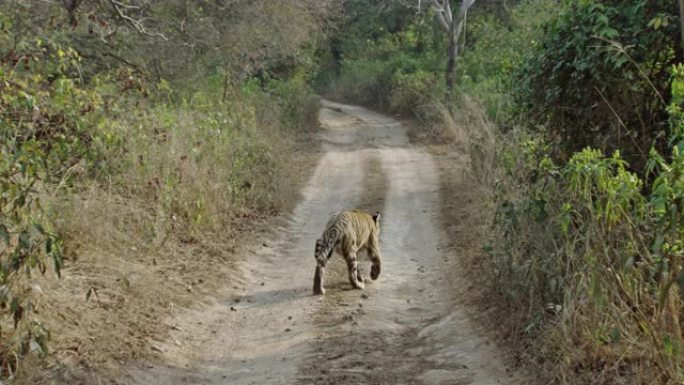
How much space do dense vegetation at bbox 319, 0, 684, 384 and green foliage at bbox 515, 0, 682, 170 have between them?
1 centimetres

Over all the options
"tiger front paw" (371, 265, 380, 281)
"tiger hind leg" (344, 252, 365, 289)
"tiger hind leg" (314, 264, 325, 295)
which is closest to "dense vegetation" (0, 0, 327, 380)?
"tiger hind leg" (314, 264, 325, 295)

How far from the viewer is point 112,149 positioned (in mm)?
9906

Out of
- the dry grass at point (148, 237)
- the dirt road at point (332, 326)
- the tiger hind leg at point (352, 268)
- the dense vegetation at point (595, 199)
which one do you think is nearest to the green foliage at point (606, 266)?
the dense vegetation at point (595, 199)

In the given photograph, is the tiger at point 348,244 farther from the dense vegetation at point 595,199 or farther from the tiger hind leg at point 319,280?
the dense vegetation at point 595,199

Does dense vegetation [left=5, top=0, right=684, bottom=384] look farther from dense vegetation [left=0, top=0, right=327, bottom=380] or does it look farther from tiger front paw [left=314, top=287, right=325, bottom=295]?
tiger front paw [left=314, top=287, right=325, bottom=295]

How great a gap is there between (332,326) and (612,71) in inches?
146

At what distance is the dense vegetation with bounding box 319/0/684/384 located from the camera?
484 centimetres

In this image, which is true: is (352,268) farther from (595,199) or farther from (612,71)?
(612,71)

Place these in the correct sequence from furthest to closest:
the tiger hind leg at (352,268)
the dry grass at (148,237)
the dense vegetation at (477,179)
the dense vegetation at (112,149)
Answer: the tiger hind leg at (352,268)
the dry grass at (148,237)
the dense vegetation at (112,149)
the dense vegetation at (477,179)

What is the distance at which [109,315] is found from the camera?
7277mm

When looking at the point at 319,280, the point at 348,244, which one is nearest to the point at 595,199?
the point at 348,244

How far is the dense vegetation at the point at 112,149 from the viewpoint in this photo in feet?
20.3

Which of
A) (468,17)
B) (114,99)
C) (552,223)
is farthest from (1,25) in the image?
(468,17)

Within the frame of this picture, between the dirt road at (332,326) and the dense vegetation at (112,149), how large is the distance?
84 centimetres
